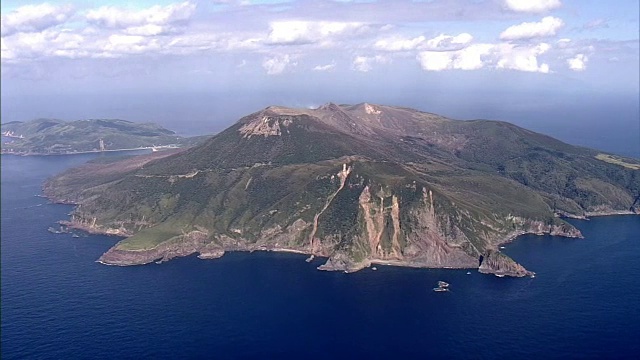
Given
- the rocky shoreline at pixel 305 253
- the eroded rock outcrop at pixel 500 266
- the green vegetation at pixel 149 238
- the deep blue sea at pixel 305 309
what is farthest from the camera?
the green vegetation at pixel 149 238

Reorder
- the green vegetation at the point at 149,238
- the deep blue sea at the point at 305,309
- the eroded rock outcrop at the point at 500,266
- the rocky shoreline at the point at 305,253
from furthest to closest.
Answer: the green vegetation at the point at 149,238
the rocky shoreline at the point at 305,253
the eroded rock outcrop at the point at 500,266
the deep blue sea at the point at 305,309

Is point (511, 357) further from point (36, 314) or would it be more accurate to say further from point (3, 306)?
point (3, 306)

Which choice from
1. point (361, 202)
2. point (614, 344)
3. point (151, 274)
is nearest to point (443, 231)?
point (361, 202)

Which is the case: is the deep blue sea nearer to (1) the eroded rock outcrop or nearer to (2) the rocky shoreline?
(1) the eroded rock outcrop

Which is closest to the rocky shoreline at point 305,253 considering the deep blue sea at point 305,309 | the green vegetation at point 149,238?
the green vegetation at point 149,238

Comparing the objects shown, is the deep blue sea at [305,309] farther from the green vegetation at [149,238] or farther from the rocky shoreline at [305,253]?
the green vegetation at [149,238]

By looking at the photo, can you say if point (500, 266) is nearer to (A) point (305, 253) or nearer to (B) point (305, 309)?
(A) point (305, 253)

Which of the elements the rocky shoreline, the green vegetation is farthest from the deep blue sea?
the green vegetation

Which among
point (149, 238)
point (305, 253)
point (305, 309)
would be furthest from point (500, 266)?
point (149, 238)
